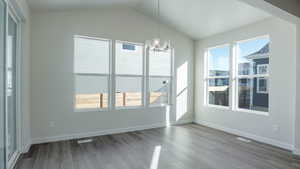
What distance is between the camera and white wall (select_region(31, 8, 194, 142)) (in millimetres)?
3643

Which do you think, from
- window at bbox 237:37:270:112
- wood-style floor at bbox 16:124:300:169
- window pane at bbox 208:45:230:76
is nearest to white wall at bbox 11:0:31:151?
wood-style floor at bbox 16:124:300:169

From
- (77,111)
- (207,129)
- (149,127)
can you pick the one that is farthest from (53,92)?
(207,129)

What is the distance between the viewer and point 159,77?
5164mm

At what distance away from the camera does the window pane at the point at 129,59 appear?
15.0 feet

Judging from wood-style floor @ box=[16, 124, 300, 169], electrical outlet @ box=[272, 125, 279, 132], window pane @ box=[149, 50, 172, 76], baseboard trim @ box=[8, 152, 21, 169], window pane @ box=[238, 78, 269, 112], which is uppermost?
window pane @ box=[149, 50, 172, 76]

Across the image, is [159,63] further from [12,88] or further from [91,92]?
[12,88]

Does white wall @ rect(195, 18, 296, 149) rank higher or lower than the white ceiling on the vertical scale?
lower

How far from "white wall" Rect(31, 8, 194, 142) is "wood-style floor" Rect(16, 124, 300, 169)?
1.29 feet

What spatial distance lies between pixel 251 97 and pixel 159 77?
8.21 ft

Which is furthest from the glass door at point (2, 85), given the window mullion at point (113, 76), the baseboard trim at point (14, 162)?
the window mullion at point (113, 76)

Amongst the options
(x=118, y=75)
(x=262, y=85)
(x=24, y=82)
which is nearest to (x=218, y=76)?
(x=262, y=85)

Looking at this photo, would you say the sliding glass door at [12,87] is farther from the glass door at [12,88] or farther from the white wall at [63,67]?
the white wall at [63,67]

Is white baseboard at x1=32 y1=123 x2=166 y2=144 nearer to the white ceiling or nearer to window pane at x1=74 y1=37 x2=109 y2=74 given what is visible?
window pane at x1=74 y1=37 x2=109 y2=74

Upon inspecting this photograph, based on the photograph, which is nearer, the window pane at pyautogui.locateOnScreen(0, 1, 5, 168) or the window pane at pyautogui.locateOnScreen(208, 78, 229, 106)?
the window pane at pyautogui.locateOnScreen(0, 1, 5, 168)
